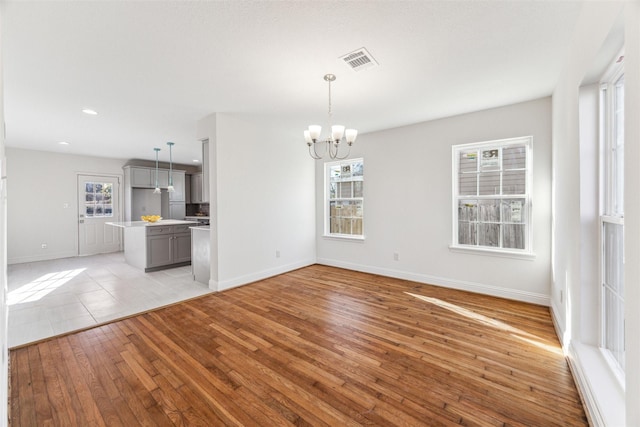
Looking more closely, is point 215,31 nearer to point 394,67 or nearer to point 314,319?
point 394,67

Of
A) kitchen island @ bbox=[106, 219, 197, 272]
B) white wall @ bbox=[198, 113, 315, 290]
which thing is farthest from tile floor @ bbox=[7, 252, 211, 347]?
white wall @ bbox=[198, 113, 315, 290]

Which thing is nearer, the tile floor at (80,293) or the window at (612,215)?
the window at (612,215)

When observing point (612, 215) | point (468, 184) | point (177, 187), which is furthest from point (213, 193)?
point (177, 187)

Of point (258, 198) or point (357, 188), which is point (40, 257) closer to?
point (258, 198)

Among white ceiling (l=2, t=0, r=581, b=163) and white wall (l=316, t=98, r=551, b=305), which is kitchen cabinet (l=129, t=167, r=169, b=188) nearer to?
white ceiling (l=2, t=0, r=581, b=163)

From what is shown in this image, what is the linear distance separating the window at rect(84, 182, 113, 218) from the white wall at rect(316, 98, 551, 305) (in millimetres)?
6289

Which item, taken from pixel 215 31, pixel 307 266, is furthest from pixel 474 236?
pixel 215 31

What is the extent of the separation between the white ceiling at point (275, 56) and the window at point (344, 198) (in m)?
1.35

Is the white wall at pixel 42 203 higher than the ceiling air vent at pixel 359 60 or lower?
lower

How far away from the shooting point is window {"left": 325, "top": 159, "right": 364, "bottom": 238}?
5.20m

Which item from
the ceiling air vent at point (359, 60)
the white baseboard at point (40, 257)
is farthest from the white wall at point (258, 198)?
the white baseboard at point (40, 257)

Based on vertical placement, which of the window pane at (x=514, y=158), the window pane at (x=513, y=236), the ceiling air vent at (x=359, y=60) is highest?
the ceiling air vent at (x=359, y=60)

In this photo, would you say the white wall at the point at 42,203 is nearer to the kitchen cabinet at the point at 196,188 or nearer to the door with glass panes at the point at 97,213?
the door with glass panes at the point at 97,213

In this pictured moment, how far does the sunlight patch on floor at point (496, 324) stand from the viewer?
2.40 metres
